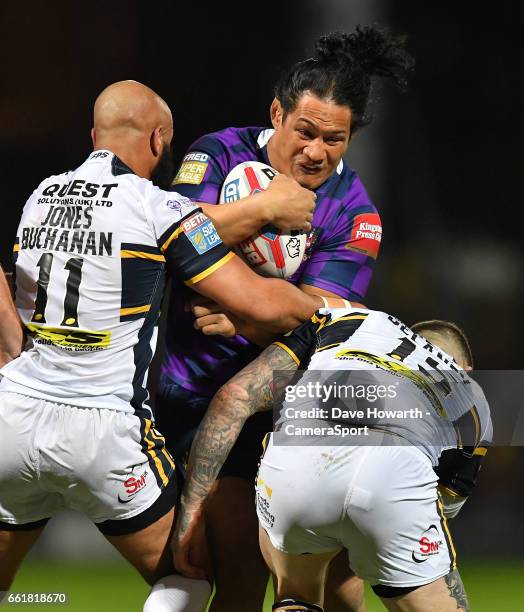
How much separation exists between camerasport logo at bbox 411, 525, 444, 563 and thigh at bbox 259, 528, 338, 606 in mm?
310

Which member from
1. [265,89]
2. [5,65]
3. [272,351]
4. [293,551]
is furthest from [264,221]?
[5,65]

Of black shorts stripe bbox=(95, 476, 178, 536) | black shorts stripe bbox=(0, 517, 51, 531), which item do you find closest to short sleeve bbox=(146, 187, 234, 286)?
black shorts stripe bbox=(95, 476, 178, 536)

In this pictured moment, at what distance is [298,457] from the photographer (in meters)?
2.49

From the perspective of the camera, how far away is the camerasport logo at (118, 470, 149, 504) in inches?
106

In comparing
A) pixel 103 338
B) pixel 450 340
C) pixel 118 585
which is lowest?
pixel 118 585

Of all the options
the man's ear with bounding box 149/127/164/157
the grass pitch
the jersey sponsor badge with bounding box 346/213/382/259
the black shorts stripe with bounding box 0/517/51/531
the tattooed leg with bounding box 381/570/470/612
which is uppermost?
the man's ear with bounding box 149/127/164/157

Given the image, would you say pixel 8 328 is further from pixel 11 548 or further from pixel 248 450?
pixel 248 450

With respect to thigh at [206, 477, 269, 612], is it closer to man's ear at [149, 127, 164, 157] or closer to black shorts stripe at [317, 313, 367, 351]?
black shorts stripe at [317, 313, 367, 351]

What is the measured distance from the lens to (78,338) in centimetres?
269

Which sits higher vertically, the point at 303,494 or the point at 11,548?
the point at 303,494

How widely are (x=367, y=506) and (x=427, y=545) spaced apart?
236 mm

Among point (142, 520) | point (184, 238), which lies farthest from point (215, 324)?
point (142, 520)

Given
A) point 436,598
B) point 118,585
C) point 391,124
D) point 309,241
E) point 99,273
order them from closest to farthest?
1. point 436,598
2. point 99,273
3. point 309,241
4. point 118,585
5. point 391,124

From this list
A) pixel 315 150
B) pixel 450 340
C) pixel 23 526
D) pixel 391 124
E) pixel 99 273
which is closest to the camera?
pixel 99 273
